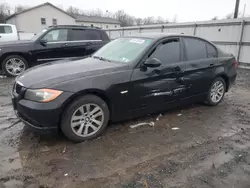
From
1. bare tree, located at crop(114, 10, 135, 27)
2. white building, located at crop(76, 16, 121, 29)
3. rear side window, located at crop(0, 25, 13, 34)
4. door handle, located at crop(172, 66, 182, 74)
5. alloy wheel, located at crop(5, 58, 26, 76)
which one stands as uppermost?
bare tree, located at crop(114, 10, 135, 27)

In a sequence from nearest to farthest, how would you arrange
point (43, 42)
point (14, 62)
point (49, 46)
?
1. point (14, 62)
2. point (43, 42)
3. point (49, 46)

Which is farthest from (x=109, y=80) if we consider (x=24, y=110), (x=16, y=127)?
(x=16, y=127)

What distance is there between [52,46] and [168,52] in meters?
5.07

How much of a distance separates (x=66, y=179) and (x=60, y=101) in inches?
39.9

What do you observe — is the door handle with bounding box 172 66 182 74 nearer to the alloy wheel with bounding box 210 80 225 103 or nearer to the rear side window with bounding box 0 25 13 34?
the alloy wheel with bounding box 210 80 225 103

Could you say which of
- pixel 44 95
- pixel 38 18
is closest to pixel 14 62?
pixel 44 95

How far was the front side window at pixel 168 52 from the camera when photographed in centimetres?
384

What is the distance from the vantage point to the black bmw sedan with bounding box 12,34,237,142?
2967mm

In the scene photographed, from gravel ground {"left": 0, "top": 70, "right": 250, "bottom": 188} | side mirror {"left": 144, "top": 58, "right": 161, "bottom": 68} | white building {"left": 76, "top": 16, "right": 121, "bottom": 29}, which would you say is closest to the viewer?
gravel ground {"left": 0, "top": 70, "right": 250, "bottom": 188}

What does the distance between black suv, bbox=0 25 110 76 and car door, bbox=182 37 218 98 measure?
477 cm

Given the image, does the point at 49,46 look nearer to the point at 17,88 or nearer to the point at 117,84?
the point at 17,88

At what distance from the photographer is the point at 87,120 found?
323cm

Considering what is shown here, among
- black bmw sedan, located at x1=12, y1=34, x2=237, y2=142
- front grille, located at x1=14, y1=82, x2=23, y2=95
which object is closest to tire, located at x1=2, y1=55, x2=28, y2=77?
black bmw sedan, located at x1=12, y1=34, x2=237, y2=142

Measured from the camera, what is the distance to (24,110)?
298 centimetres
